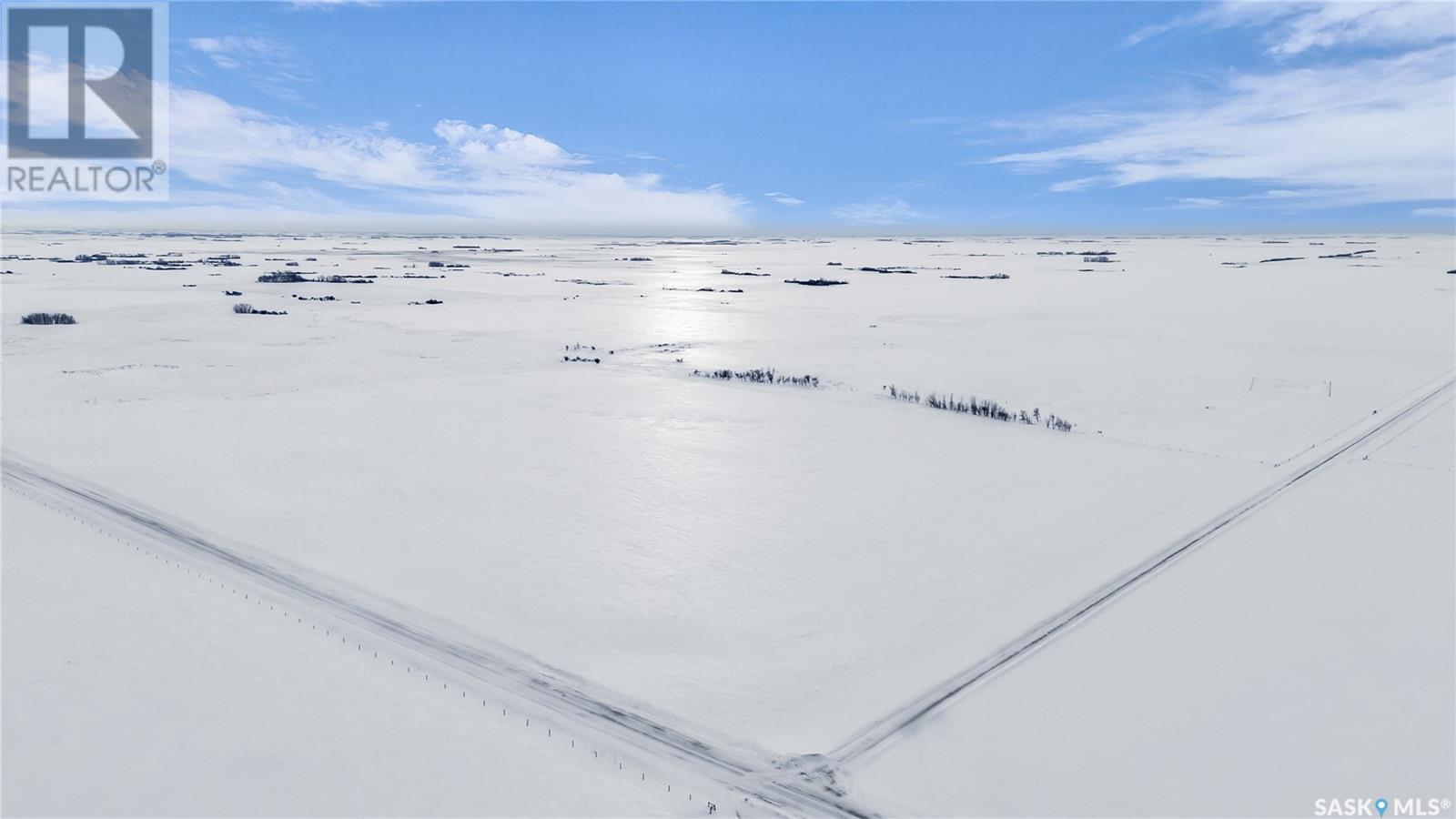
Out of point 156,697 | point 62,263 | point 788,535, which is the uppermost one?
point 62,263

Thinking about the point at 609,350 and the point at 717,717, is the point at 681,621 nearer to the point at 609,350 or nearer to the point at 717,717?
the point at 717,717

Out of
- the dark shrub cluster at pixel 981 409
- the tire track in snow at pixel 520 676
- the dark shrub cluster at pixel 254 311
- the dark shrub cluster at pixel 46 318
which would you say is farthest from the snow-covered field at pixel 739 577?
the dark shrub cluster at pixel 254 311

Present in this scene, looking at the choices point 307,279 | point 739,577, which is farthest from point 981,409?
point 307,279

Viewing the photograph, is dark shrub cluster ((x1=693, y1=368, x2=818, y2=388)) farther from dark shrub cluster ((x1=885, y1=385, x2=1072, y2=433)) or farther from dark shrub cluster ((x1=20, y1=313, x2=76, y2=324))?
dark shrub cluster ((x1=20, y1=313, x2=76, y2=324))

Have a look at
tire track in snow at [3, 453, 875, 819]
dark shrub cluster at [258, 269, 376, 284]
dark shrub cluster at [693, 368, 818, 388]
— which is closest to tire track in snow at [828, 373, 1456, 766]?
tire track in snow at [3, 453, 875, 819]

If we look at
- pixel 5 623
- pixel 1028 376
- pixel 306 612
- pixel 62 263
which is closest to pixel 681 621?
pixel 306 612

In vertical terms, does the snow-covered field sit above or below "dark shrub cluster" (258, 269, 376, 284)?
below
